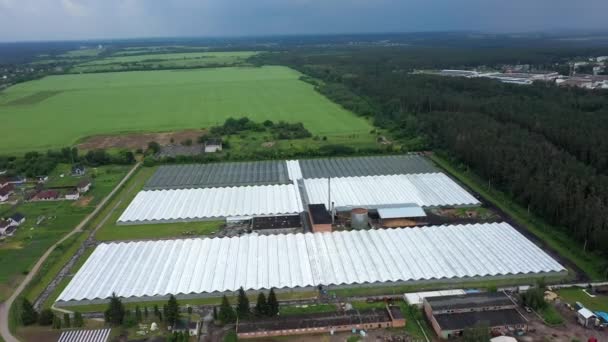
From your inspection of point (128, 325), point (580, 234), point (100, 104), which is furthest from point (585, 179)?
point (100, 104)

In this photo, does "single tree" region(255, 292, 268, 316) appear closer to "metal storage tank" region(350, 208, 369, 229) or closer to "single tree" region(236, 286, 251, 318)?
"single tree" region(236, 286, 251, 318)

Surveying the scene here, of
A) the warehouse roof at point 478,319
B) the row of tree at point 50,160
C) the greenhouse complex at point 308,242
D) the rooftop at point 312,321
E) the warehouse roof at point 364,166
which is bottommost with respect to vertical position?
the rooftop at point 312,321

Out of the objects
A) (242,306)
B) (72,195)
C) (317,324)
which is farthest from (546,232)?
(72,195)

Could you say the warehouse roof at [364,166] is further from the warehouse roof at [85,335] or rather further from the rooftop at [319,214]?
the warehouse roof at [85,335]

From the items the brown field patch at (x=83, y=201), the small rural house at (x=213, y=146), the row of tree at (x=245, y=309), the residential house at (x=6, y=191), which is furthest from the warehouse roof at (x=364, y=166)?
the residential house at (x=6, y=191)

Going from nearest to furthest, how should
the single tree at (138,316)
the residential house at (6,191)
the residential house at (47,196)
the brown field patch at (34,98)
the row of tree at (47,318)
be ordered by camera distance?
the row of tree at (47,318), the single tree at (138,316), the residential house at (47,196), the residential house at (6,191), the brown field patch at (34,98)

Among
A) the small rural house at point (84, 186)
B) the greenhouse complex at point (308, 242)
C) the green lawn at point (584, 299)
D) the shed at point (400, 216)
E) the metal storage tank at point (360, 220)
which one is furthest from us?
the small rural house at point (84, 186)

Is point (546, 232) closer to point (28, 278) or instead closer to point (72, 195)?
point (28, 278)
